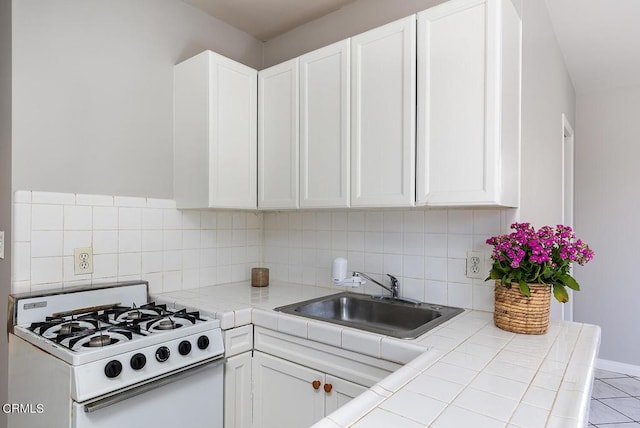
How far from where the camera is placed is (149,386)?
1378 millimetres

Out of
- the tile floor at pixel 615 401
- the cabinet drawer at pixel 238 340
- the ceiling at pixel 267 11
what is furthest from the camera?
the tile floor at pixel 615 401

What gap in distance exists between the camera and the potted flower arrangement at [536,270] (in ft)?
4.45

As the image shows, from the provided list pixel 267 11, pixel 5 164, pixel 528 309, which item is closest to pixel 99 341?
pixel 5 164

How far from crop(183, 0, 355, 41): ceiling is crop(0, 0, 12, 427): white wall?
943 millimetres

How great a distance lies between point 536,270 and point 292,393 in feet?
3.61

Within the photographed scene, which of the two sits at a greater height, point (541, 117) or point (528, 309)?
point (541, 117)

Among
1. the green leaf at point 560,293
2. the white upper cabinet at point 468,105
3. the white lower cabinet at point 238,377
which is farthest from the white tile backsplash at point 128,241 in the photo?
the green leaf at point 560,293

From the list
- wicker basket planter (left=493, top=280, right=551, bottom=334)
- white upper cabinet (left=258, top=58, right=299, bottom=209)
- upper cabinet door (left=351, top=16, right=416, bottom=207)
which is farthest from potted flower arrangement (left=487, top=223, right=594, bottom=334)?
white upper cabinet (left=258, top=58, right=299, bottom=209)

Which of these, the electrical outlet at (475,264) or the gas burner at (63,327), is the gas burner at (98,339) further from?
the electrical outlet at (475,264)

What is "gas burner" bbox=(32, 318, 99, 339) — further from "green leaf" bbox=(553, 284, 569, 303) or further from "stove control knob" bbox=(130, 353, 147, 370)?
"green leaf" bbox=(553, 284, 569, 303)

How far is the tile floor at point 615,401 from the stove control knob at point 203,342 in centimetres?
258

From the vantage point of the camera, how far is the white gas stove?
1246 mm

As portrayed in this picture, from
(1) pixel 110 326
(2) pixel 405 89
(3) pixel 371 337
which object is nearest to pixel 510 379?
(3) pixel 371 337

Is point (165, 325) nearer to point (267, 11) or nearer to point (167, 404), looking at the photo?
point (167, 404)
